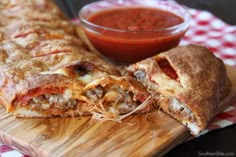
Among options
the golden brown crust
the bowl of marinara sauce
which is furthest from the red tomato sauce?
the golden brown crust

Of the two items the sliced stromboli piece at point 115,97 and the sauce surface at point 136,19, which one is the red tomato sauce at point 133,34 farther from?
the sliced stromboli piece at point 115,97

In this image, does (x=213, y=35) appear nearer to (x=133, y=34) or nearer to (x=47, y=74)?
(x=133, y=34)

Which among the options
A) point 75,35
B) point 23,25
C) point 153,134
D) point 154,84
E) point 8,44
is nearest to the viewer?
point 153,134

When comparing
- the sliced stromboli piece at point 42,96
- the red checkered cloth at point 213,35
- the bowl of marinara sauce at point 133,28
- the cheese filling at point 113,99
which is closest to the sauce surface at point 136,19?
the bowl of marinara sauce at point 133,28

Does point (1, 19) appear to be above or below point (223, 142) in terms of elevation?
above

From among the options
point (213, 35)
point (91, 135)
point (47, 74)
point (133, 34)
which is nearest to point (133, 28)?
point (133, 34)

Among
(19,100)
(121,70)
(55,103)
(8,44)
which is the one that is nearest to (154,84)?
(121,70)

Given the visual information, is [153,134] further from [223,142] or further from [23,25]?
[23,25]
